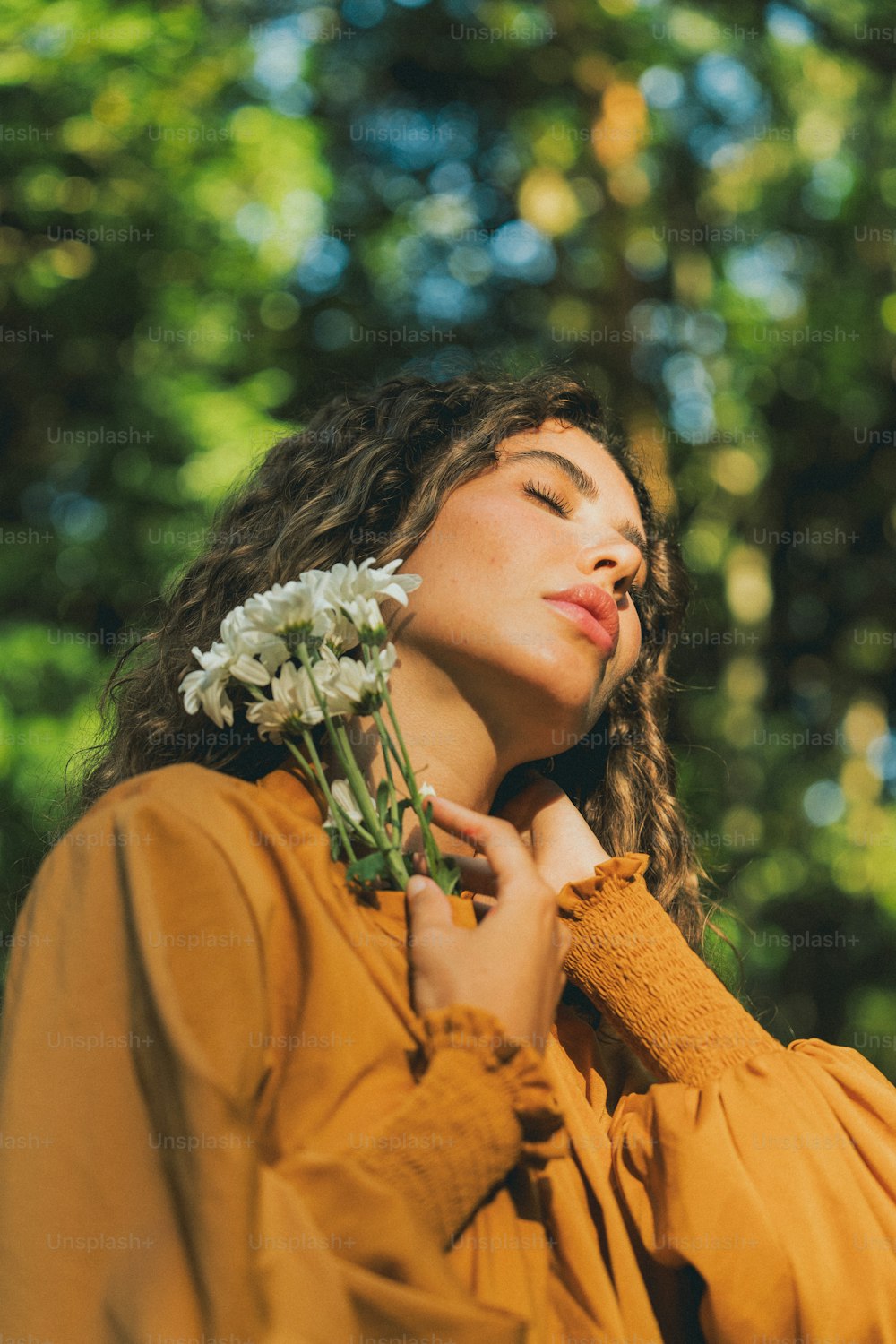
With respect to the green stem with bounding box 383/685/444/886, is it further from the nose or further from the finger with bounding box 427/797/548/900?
the nose

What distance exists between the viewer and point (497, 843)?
6.04 feet

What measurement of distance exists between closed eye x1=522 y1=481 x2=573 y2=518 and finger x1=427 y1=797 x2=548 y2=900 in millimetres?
656

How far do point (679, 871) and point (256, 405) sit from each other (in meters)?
3.06

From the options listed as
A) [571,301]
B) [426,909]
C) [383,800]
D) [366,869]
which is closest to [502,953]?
[426,909]

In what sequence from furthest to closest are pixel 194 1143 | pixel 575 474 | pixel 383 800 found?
1. pixel 575 474
2. pixel 383 800
3. pixel 194 1143

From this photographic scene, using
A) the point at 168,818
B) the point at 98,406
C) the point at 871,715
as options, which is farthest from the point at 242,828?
the point at 871,715

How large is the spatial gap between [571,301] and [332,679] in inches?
206

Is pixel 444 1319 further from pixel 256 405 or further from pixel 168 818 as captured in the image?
pixel 256 405

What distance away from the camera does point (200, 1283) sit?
1.35m

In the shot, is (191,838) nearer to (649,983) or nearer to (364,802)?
(364,802)

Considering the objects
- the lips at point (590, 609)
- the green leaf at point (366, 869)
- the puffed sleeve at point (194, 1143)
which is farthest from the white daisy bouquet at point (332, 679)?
the lips at point (590, 609)

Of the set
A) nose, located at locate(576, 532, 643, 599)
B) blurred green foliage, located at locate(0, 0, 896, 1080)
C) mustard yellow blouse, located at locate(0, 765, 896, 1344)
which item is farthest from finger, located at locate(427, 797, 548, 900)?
blurred green foliage, located at locate(0, 0, 896, 1080)

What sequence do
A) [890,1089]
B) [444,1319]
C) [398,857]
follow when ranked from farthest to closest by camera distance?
[890,1089], [398,857], [444,1319]

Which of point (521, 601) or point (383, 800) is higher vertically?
point (521, 601)
